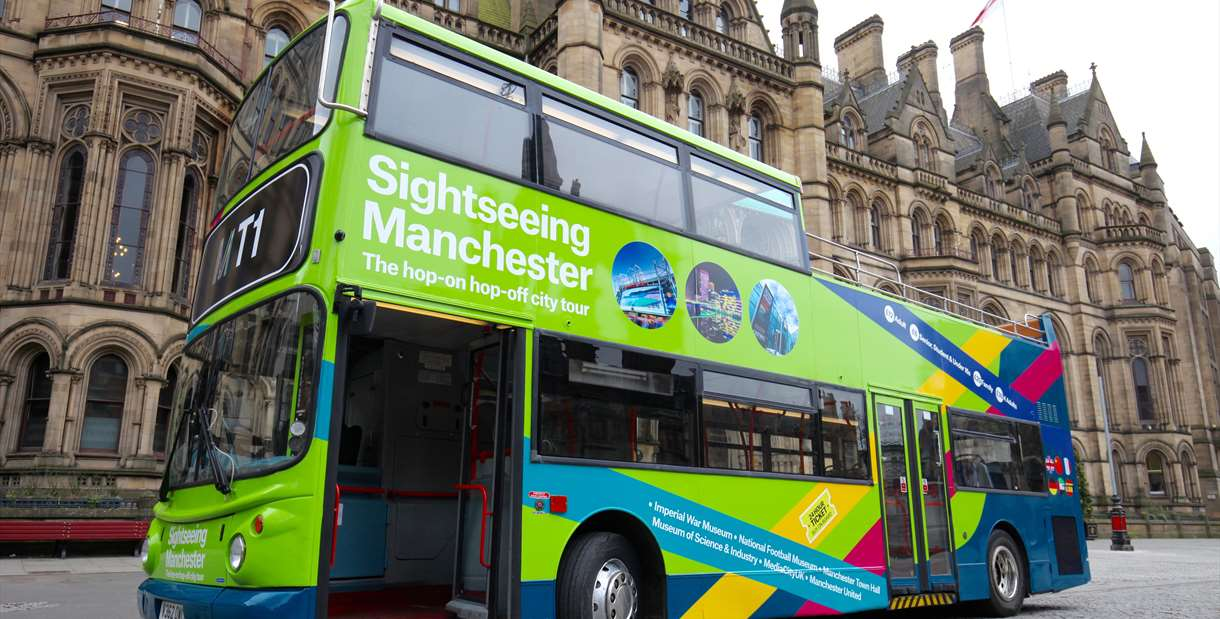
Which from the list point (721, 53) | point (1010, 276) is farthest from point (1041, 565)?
point (1010, 276)

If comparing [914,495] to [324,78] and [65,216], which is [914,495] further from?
[65,216]

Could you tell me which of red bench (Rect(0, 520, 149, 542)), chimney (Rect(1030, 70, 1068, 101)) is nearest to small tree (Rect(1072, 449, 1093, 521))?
chimney (Rect(1030, 70, 1068, 101))

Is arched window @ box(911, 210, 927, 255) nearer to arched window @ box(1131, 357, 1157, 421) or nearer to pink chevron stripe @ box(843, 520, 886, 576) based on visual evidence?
arched window @ box(1131, 357, 1157, 421)

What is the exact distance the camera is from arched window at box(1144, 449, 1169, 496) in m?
45.6

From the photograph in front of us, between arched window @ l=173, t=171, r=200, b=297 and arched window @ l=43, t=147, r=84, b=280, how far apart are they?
2.05 m

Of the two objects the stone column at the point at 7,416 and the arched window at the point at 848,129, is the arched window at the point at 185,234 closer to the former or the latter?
the stone column at the point at 7,416

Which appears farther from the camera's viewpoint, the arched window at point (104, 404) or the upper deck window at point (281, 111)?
the arched window at point (104, 404)

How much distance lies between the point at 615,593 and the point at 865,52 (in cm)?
4702

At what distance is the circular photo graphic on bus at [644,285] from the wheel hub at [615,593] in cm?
198

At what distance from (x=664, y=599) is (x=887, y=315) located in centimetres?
492

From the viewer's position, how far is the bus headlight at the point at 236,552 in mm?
5344

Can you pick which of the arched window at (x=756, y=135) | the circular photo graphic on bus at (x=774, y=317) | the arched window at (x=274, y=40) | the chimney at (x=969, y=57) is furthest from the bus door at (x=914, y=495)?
the chimney at (x=969, y=57)

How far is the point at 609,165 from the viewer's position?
25.2 feet

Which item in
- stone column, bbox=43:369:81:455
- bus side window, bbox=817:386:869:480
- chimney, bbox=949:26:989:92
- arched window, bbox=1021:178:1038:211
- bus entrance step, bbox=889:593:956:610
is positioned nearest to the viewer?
bus side window, bbox=817:386:869:480
